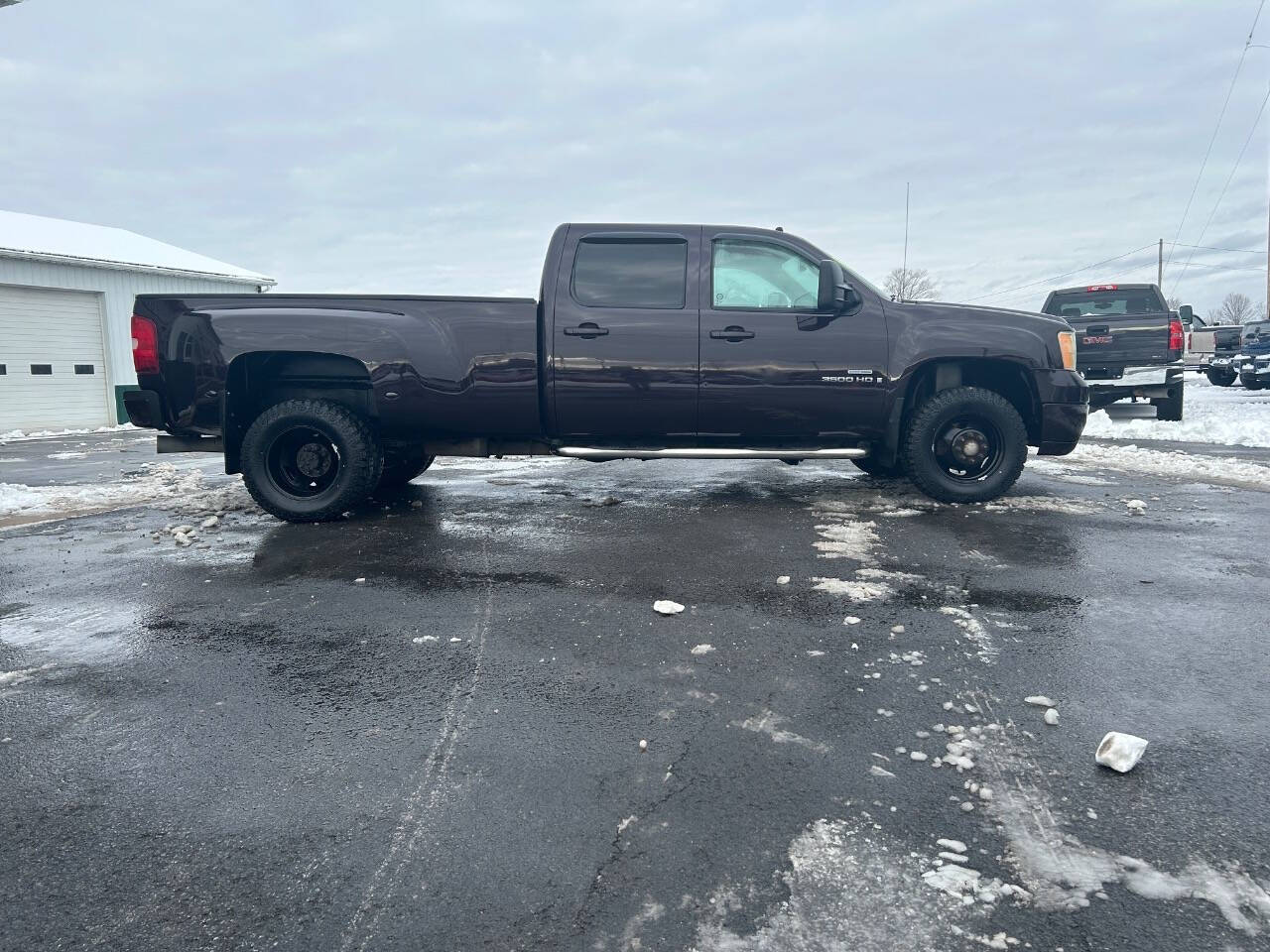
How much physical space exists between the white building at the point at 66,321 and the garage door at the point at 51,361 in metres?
0.02

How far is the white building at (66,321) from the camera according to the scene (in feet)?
54.4

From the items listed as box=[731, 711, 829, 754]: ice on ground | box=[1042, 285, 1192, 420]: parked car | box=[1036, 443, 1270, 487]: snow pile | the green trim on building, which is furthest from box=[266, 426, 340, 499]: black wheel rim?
the green trim on building

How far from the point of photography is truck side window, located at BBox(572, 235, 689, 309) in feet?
19.0

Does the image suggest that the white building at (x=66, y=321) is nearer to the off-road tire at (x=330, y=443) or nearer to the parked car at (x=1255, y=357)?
the off-road tire at (x=330, y=443)

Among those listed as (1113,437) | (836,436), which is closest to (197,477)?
(836,436)

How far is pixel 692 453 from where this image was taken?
581 centimetres

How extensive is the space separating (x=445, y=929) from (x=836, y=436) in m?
4.87

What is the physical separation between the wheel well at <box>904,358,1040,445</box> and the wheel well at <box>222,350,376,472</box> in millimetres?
4106

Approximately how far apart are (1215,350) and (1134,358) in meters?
16.9

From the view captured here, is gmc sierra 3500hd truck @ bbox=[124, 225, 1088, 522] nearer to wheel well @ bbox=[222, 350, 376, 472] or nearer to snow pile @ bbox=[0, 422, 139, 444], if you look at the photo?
wheel well @ bbox=[222, 350, 376, 472]

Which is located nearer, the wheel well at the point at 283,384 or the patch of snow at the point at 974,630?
the patch of snow at the point at 974,630

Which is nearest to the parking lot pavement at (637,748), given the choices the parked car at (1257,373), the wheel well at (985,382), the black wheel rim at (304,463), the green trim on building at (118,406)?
the black wheel rim at (304,463)

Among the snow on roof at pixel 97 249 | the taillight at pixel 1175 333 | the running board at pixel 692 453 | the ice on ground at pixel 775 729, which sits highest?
the snow on roof at pixel 97 249

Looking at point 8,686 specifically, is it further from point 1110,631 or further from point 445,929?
point 1110,631
